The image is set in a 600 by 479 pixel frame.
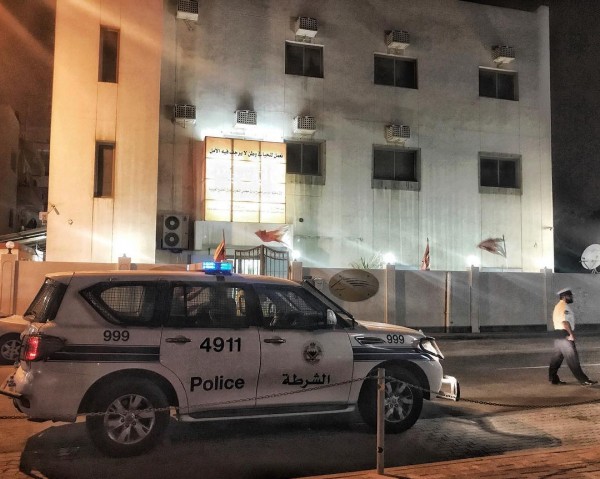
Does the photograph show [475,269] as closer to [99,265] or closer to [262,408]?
[99,265]

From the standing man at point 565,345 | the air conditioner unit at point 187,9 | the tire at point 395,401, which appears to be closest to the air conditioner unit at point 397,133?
the air conditioner unit at point 187,9

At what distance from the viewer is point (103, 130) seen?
A: 18.4 metres

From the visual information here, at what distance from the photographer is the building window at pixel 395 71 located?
73.2 ft

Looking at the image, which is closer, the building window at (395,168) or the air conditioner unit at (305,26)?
the air conditioner unit at (305,26)

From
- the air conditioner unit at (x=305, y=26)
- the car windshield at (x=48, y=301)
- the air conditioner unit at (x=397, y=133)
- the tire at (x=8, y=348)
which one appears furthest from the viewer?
the air conditioner unit at (x=397, y=133)

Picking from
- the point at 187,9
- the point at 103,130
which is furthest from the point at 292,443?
the point at 187,9

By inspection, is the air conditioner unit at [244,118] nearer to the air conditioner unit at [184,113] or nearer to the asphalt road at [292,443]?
the air conditioner unit at [184,113]

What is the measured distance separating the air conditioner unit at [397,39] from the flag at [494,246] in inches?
310

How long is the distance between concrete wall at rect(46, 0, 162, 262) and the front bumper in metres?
13.0

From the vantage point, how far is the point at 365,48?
21922 millimetres

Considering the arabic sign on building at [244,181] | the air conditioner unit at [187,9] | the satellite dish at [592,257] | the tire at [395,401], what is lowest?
the tire at [395,401]

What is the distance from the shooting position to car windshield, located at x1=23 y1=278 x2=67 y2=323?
A: 5.95 metres

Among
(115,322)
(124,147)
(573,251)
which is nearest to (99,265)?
(124,147)

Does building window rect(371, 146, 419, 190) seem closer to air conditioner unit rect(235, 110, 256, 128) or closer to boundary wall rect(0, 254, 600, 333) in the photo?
boundary wall rect(0, 254, 600, 333)
